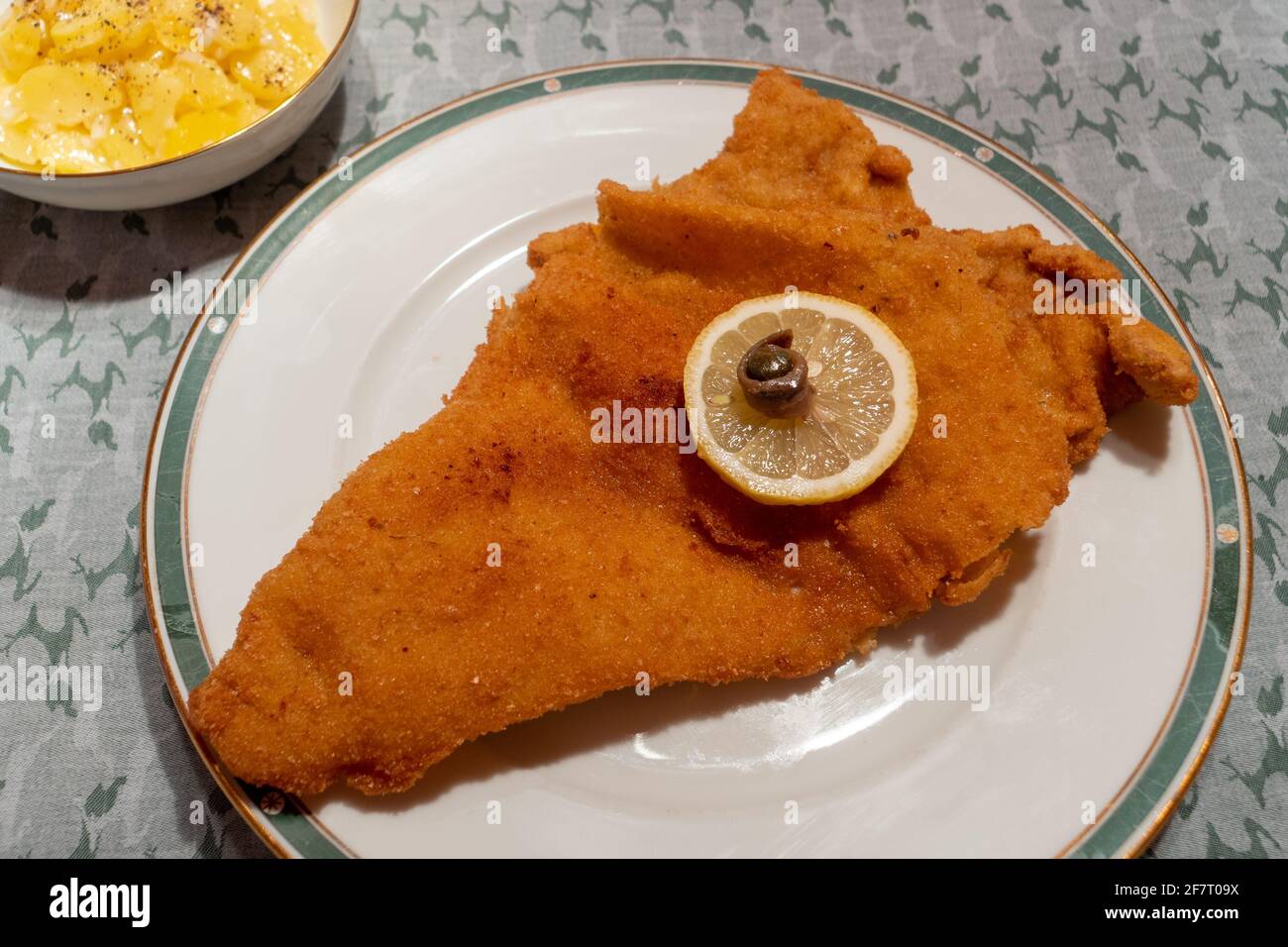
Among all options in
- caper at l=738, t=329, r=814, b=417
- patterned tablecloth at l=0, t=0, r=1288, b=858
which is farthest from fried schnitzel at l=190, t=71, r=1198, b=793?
patterned tablecloth at l=0, t=0, r=1288, b=858

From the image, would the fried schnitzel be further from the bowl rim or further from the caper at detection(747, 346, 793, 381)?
the bowl rim

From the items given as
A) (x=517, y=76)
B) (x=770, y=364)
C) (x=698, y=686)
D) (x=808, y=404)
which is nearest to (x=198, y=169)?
(x=517, y=76)

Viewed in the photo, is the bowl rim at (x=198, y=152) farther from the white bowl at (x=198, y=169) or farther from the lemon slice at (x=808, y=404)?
the lemon slice at (x=808, y=404)

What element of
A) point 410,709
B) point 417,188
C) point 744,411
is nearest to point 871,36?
point 417,188

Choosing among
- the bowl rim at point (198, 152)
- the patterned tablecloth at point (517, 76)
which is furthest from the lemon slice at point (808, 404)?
the bowl rim at point (198, 152)

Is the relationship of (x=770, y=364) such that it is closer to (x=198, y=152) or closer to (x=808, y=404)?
(x=808, y=404)

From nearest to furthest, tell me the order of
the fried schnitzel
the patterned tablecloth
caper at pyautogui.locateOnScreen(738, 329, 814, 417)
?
caper at pyautogui.locateOnScreen(738, 329, 814, 417), the fried schnitzel, the patterned tablecloth
